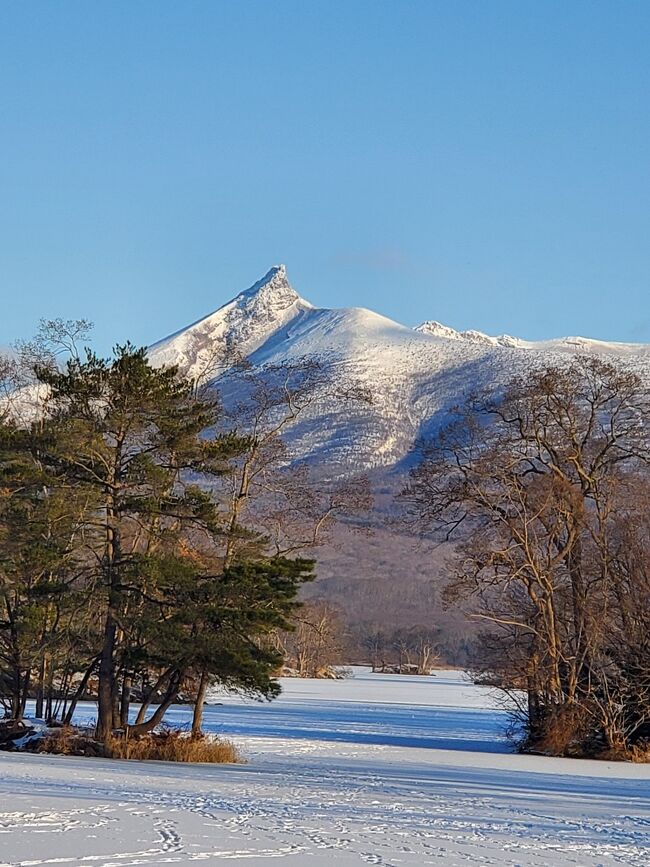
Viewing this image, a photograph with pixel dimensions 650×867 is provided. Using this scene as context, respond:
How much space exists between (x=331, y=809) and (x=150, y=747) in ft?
33.6

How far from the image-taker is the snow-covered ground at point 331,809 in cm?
1119

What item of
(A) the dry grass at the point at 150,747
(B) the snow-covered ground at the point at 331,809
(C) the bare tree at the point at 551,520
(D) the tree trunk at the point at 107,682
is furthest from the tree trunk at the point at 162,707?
(C) the bare tree at the point at 551,520

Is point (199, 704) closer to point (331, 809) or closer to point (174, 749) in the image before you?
point (174, 749)

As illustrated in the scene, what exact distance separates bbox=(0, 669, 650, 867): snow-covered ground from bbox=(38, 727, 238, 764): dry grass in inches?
44.1

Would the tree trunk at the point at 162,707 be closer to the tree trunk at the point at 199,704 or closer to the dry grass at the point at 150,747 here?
the dry grass at the point at 150,747

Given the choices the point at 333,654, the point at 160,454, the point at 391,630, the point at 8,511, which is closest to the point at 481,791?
the point at 160,454

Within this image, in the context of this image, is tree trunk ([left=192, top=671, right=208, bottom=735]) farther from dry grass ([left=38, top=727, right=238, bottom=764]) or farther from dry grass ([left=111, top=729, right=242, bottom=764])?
dry grass ([left=111, top=729, right=242, bottom=764])

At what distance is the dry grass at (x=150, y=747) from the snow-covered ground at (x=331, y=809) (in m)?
1.12

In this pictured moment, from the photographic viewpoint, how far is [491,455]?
3050 centimetres

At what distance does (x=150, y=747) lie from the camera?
24.5m

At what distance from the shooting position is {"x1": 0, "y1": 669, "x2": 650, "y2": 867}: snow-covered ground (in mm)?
11188

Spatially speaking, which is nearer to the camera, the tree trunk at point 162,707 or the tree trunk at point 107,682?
the tree trunk at point 162,707

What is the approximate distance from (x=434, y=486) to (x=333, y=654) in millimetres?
60723

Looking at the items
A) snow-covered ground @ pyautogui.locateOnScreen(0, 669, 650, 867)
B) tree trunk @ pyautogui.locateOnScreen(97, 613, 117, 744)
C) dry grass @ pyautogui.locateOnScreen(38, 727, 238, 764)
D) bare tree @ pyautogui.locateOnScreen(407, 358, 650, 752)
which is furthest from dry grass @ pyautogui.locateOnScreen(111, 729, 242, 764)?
bare tree @ pyautogui.locateOnScreen(407, 358, 650, 752)
